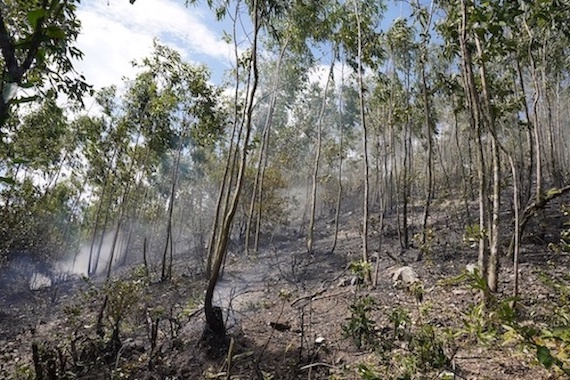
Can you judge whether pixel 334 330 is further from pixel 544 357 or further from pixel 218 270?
pixel 544 357

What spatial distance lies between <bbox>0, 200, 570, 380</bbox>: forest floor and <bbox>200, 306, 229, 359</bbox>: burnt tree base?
8 centimetres

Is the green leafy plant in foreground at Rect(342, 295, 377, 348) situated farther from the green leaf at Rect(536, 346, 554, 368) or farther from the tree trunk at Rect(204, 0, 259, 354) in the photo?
the green leaf at Rect(536, 346, 554, 368)

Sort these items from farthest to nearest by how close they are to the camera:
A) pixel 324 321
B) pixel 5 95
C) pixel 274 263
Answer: pixel 274 263 → pixel 324 321 → pixel 5 95

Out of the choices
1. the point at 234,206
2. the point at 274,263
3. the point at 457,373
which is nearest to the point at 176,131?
the point at 274,263

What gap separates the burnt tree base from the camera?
200 inches

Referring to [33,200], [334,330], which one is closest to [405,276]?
[334,330]

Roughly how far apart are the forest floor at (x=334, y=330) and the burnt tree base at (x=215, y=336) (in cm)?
8

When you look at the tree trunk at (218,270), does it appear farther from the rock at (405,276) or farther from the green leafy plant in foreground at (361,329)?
the rock at (405,276)

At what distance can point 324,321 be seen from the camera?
19.6 ft

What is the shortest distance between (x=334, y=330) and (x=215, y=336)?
5.94 feet

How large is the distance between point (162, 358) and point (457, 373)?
3781 millimetres

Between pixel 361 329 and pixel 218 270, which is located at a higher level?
pixel 218 270

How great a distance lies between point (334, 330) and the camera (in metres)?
5.48

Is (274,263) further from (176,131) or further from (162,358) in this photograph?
(162,358)
